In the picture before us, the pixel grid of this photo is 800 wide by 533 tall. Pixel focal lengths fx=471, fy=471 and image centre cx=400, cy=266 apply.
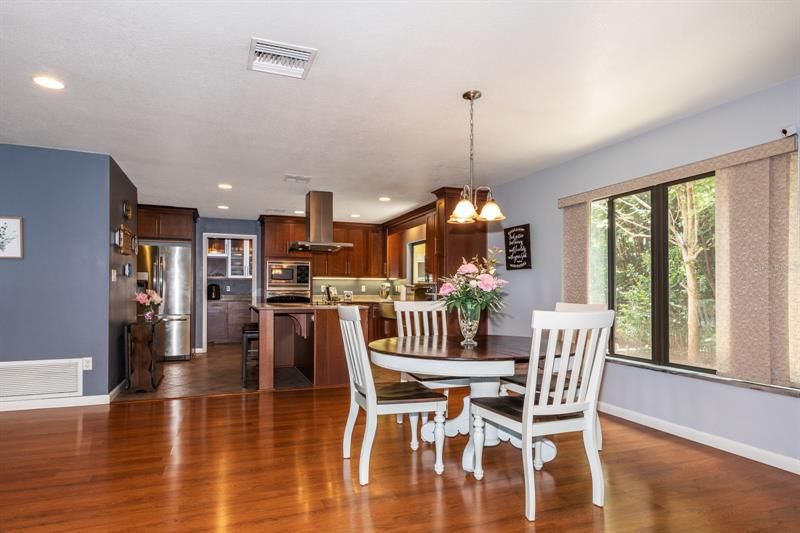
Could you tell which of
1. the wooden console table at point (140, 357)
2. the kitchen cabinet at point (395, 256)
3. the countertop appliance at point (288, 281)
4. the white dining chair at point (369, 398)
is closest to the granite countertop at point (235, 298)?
the countertop appliance at point (288, 281)

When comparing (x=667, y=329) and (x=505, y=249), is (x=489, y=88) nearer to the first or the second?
(x=667, y=329)

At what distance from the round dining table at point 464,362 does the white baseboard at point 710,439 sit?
49.1 inches

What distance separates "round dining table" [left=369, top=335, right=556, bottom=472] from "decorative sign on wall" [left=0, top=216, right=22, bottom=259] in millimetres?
3491

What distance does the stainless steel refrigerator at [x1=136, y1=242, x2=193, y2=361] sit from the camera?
23.2ft

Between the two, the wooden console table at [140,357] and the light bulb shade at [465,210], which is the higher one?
the light bulb shade at [465,210]

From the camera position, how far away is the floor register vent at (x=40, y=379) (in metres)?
4.14

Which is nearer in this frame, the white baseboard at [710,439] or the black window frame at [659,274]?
the white baseboard at [710,439]

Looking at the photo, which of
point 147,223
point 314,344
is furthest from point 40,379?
point 147,223

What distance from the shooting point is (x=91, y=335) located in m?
4.39

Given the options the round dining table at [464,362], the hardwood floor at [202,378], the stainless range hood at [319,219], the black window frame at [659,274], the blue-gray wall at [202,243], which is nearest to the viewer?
the round dining table at [464,362]

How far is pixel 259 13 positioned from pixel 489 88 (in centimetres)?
145

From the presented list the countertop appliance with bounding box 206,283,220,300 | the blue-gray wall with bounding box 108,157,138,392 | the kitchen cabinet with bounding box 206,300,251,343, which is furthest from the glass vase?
the countertop appliance with bounding box 206,283,220,300

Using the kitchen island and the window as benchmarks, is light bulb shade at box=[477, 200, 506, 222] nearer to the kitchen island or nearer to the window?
the window

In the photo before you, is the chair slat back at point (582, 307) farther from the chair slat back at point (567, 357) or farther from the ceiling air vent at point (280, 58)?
the ceiling air vent at point (280, 58)
